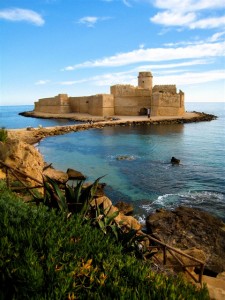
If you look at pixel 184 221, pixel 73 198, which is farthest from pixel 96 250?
pixel 184 221

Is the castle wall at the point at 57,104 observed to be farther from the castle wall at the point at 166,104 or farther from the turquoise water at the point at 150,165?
the turquoise water at the point at 150,165

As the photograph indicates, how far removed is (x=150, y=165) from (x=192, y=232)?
9991 mm

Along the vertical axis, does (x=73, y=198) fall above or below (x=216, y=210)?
above

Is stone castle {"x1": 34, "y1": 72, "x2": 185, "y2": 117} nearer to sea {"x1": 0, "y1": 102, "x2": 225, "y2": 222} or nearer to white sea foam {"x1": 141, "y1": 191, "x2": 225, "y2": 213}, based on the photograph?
sea {"x1": 0, "y1": 102, "x2": 225, "y2": 222}

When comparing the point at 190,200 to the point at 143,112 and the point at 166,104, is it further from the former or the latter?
the point at 143,112

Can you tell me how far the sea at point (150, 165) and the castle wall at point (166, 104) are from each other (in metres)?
15.2

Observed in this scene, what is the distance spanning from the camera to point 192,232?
8453 mm

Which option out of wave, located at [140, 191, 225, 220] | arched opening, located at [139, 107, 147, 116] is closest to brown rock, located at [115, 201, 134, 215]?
wave, located at [140, 191, 225, 220]

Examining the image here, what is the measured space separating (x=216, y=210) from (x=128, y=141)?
17.4m

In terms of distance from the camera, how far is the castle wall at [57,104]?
191ft

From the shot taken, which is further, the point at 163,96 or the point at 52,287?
the point at 163,96

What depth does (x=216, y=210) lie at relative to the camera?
11234 millimetres

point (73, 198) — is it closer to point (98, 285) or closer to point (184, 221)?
point (98, 285)

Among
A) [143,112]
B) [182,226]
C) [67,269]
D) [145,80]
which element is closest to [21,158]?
[182,226]
